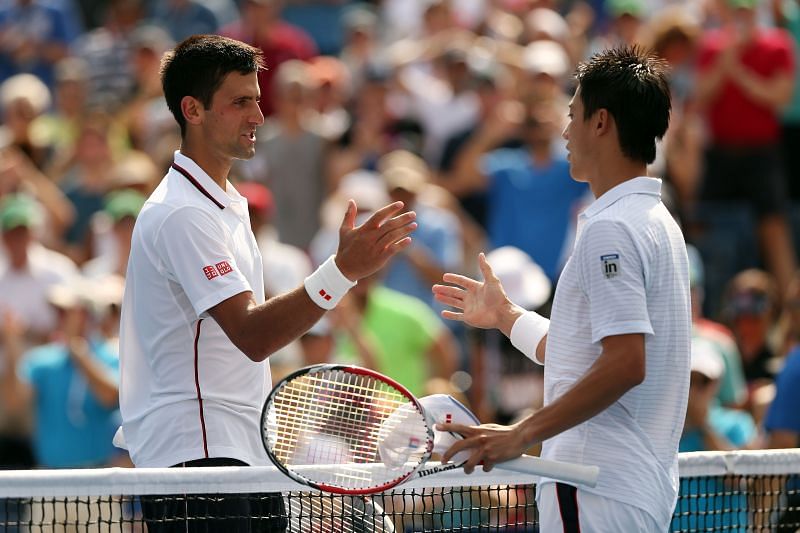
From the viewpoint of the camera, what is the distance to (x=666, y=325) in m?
3.94

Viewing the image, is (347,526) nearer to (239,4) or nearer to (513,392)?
(513,392)

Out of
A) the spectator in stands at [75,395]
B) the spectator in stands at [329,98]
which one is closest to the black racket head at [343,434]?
the spectator in stands at [75,395]

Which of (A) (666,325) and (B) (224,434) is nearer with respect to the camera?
(A) (666,325)

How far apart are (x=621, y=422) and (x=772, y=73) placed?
25.1 ft

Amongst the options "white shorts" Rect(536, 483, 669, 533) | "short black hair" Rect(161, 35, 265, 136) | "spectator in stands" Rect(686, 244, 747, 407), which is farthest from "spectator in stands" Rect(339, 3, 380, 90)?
"white shorts" Rect(536, 483, 669, 533)

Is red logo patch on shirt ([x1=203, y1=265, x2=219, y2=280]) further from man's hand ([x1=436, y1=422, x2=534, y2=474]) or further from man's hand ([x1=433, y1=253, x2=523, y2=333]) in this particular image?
man's hand ([x1=436, y1=422, x2=534, y2=474])

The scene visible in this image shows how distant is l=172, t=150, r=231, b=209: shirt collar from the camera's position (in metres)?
4.54

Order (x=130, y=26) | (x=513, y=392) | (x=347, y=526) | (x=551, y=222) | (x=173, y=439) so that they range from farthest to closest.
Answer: (x=130, y=26)
(x=551, y=222)
(x=513, y=392)
(x=347, y=526)
(x=173, y=439)

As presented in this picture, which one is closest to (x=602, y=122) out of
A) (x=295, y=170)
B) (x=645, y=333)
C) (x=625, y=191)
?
(x=625, y=191)

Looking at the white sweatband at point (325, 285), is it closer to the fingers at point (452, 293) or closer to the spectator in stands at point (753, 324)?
the fingers at point (452, 293)

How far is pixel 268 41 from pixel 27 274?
364 cm

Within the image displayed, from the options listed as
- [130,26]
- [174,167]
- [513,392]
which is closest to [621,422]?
[174,167]

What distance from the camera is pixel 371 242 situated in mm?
4328

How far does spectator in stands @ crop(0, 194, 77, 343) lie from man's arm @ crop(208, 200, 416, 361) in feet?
19.4
